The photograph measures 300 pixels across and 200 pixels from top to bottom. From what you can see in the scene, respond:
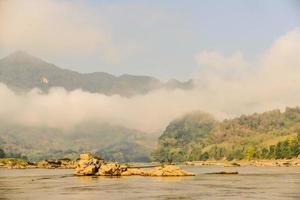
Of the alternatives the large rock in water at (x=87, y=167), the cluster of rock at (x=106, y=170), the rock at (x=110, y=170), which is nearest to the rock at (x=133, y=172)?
the cluster of rock at (x=106, y=170)

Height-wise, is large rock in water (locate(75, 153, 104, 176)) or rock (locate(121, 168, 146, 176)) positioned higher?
large rock in water (locate(75, 153, 104, 176))

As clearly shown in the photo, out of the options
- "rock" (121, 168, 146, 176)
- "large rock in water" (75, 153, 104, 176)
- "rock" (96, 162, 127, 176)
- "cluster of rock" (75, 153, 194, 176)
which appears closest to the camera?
"cluster of rock" (75, 153, 194, 176)

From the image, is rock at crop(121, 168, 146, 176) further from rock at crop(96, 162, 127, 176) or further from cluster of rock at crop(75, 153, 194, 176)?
rock at crop(96, 162, 127, 176)

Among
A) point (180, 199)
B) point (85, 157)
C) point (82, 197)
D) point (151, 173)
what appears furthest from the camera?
point (85, 157)

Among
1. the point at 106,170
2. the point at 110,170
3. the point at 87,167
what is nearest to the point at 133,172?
the point at 110,170

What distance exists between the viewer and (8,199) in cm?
7450

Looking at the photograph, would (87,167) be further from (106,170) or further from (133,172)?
(133,172)

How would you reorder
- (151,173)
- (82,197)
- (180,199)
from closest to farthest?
1. (180,199)
2. (82,197)
3. (151,173)

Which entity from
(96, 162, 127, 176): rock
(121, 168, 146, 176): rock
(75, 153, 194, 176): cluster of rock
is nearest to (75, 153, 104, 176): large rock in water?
(75, 153, 194, 176): cluster of rock

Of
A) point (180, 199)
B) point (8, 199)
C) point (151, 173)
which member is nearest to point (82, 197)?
point (8, 199)

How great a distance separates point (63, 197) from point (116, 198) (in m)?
8.68

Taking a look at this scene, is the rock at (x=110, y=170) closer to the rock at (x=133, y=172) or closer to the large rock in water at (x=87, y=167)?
the rock at (x=133, y=172)

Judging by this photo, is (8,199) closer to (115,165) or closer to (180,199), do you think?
(180,199)

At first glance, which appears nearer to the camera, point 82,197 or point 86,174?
point 82,197
